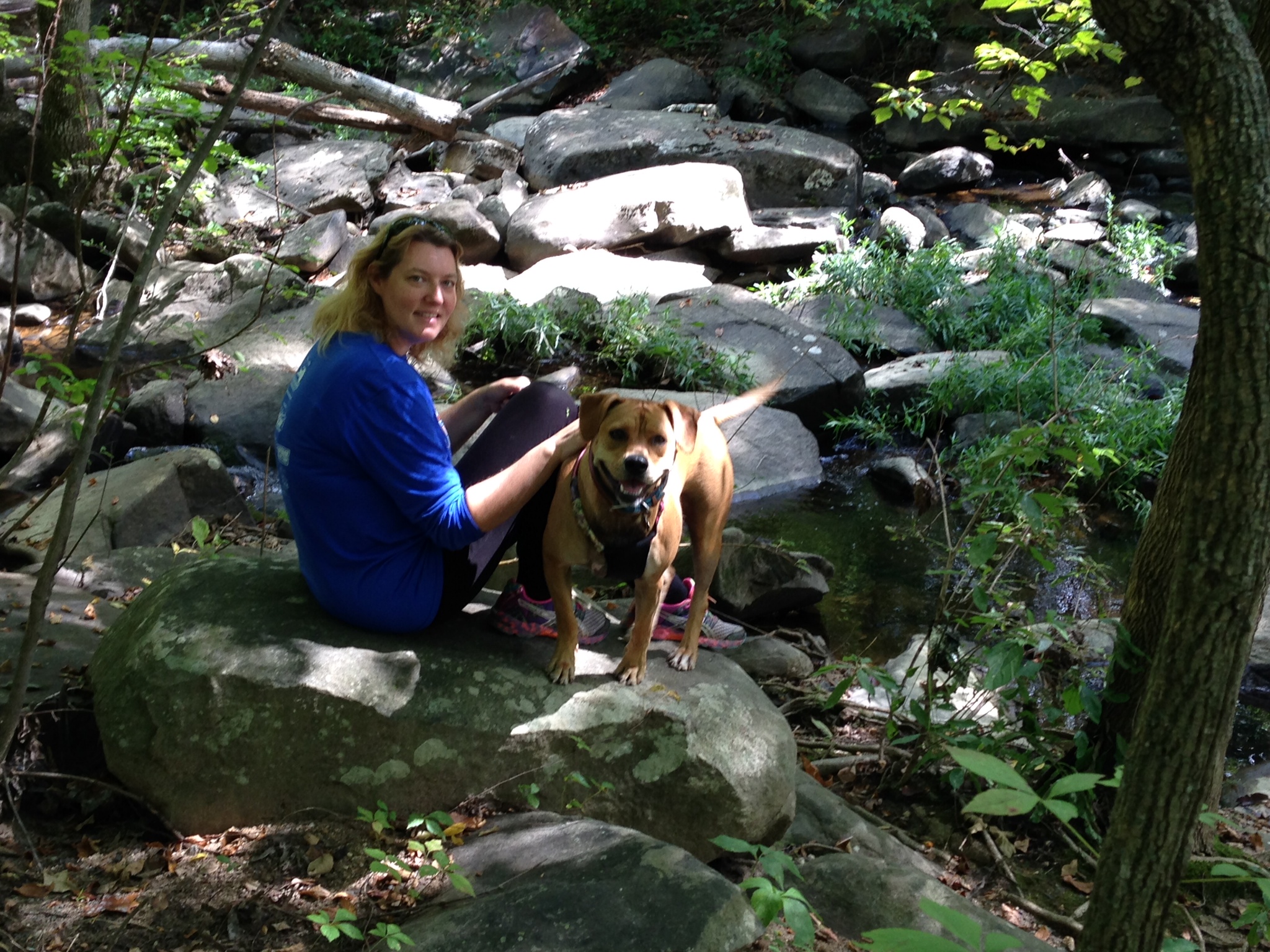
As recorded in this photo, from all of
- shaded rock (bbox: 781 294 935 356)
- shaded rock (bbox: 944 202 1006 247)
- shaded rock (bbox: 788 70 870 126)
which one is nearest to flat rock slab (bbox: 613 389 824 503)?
shaded rock (bbox: 781 294 935 356)

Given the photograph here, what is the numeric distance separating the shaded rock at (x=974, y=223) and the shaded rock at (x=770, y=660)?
30.7 feet

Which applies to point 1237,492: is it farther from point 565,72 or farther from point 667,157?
point 565,72

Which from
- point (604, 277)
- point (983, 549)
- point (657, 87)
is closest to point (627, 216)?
point (604, 277)

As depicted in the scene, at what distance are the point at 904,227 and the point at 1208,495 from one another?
1105 centimetres

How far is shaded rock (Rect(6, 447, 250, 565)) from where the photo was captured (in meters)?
5.16

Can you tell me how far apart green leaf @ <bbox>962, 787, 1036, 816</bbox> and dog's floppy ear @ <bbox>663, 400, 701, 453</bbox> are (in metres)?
1.86

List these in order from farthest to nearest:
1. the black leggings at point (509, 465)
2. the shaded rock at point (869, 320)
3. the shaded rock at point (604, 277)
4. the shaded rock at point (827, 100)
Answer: the shaded rock at point (827, 100) → the shaded rock at point (604, 277) → the shaded rock at point (869, 320) → the black leggings at point (509, 465)

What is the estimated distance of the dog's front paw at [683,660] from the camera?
11.1 feet

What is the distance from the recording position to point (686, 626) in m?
3.56

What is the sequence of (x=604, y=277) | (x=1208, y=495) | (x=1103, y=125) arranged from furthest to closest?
(x=1103, y=125) → (x=604, y=277) → (x=1208, y=495)

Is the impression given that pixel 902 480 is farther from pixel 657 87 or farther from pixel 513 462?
pixel 657 87

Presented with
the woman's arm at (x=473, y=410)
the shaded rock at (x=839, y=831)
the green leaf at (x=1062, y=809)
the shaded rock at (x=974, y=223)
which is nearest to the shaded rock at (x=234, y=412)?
the woman's arm at (x=473, y=410)

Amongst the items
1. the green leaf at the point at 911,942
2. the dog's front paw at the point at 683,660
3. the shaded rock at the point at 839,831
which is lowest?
the shaded rock at the point at 839,831

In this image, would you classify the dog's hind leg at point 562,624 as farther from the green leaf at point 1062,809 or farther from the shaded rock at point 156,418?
the shaded rock at point 156,418
